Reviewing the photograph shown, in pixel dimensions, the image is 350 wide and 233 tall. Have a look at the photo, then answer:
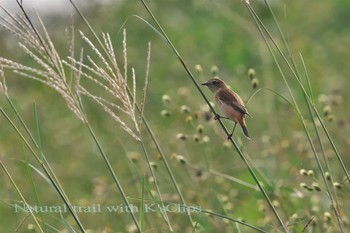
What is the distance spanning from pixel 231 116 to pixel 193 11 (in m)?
5.71

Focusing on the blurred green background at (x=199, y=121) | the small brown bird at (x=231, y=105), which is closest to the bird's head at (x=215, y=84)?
the small brown bird at (x=231, y=105)

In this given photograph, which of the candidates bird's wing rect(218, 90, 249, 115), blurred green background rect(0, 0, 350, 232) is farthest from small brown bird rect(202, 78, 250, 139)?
blurred green background rect(0, 0, 350, 232)

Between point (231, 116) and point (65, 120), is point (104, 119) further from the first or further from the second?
point (231, 116)

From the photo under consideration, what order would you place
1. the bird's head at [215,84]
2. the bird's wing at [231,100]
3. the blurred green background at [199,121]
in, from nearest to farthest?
the bird's wing at [231,100]
the bird's head at [215,84]
the blurred green background at [199,121]

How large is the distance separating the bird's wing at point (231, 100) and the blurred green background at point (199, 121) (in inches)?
14.6

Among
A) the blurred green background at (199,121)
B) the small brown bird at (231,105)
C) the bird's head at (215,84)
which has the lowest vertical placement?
the small brown bird at (231,105)

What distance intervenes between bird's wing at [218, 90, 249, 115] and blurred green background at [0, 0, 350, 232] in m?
0.37

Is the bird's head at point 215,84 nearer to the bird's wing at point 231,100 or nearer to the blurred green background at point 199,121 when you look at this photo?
the bird's wing at point 231,100

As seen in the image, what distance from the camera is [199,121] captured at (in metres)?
4.96

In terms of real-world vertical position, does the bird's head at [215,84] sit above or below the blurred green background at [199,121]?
below

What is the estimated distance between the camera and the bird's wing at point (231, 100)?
11.7 feet

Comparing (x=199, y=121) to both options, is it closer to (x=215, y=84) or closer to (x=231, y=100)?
(x=215, y=84)

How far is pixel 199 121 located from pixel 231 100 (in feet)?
4.40

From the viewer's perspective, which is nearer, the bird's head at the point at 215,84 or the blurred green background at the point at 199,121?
the bird's head at the point at 215,84
